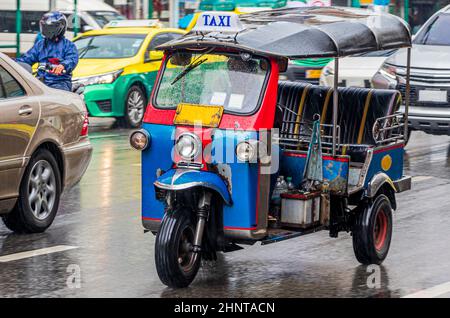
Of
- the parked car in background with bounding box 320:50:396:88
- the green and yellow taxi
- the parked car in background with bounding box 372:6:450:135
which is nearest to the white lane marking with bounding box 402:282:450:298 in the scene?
the parked car in background with bounding box 372:6:450:135

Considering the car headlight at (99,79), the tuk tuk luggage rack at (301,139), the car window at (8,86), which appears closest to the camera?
the tuk tuk luggage rack at (301,139)

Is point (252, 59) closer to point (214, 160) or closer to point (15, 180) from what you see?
point (214, 160)

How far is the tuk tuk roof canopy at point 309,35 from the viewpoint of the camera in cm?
782

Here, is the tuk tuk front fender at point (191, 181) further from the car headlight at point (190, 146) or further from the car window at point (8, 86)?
the car window at point (8, 86)

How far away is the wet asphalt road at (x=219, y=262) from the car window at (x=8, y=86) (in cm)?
122

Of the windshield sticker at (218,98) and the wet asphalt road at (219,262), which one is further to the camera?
the windshield sticker at (218,98)

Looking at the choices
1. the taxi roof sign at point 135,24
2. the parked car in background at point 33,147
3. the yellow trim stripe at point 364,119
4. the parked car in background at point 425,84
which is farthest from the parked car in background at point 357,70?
the yellow trim stripe at point 364,119

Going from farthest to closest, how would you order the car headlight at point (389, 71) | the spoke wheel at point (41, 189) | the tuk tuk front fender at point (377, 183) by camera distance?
the car headlight at point (389, 71), the spoke wheel at point (41, 189), the tuk tuk front fender at point (377, 183)

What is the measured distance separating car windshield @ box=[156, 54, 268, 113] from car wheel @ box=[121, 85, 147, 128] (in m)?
10.3

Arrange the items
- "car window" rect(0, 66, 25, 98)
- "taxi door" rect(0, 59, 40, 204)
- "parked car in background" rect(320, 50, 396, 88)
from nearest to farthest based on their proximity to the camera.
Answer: "taxi door" rect(0, 59, 40, 204) < "car window" rect(0, 66, 25, 98) < "parked car in background" rect(320, 50, 396, 88)

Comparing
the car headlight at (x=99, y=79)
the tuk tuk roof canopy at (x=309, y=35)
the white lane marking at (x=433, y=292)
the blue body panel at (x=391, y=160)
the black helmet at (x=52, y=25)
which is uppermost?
the tuk tuk roof canopy at (x=309, y=35)

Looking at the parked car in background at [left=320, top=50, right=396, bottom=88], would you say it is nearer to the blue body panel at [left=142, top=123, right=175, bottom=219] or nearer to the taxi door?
the taxi door

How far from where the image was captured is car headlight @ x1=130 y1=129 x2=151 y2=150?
7.94 metres

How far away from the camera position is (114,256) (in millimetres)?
8805
